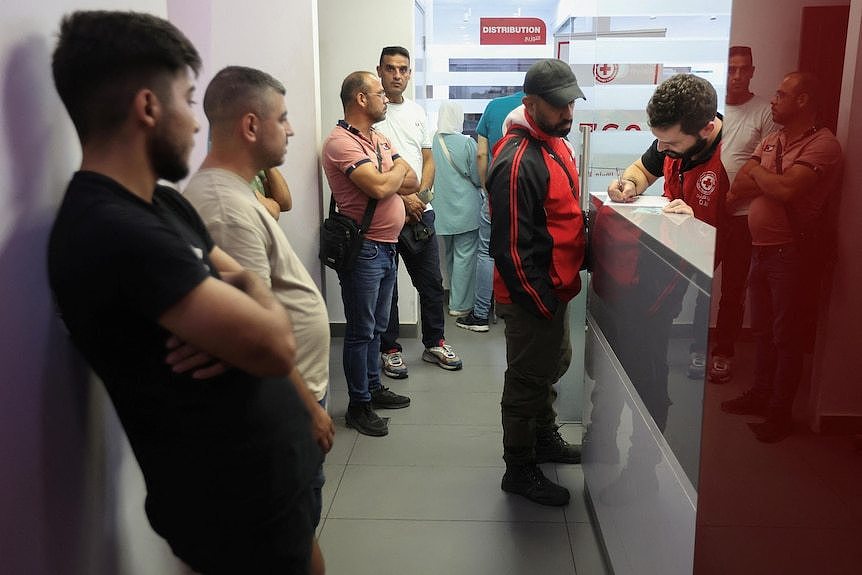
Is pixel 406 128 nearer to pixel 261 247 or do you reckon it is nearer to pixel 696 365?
pixel 261 247

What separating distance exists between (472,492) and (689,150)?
157cm

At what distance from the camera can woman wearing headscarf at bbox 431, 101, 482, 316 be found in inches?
211

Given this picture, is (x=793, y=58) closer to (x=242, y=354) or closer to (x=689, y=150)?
(x=242, y=354)

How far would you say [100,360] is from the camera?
1155mm

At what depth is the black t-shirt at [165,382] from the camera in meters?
1.04

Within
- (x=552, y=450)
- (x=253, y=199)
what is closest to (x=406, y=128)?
(x=552, y=450)

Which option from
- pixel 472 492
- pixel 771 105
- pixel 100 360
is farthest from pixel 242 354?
pixel 472 492

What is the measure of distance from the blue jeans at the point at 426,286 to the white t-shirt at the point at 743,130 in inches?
123

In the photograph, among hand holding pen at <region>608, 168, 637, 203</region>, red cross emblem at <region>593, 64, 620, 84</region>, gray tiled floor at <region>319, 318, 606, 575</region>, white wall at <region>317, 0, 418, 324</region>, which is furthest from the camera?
white wall at <region>317, 0, 418, 324</region>

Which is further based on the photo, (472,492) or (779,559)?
(472,492)

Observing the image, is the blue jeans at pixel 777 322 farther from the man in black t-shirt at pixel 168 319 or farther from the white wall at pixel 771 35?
the man in black t-shirt at pixel 168 319

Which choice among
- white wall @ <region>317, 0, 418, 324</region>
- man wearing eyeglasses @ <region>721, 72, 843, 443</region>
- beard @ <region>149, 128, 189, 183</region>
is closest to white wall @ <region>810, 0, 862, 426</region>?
man wearing eyeglasses @ <region>721, 72, 843, 443</region>

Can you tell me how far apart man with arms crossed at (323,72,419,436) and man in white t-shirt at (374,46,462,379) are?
623 millimetres

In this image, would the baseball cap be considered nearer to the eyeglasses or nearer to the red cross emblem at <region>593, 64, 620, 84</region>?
the red cross emblem at <region>593, 64, 620, 84</region>
